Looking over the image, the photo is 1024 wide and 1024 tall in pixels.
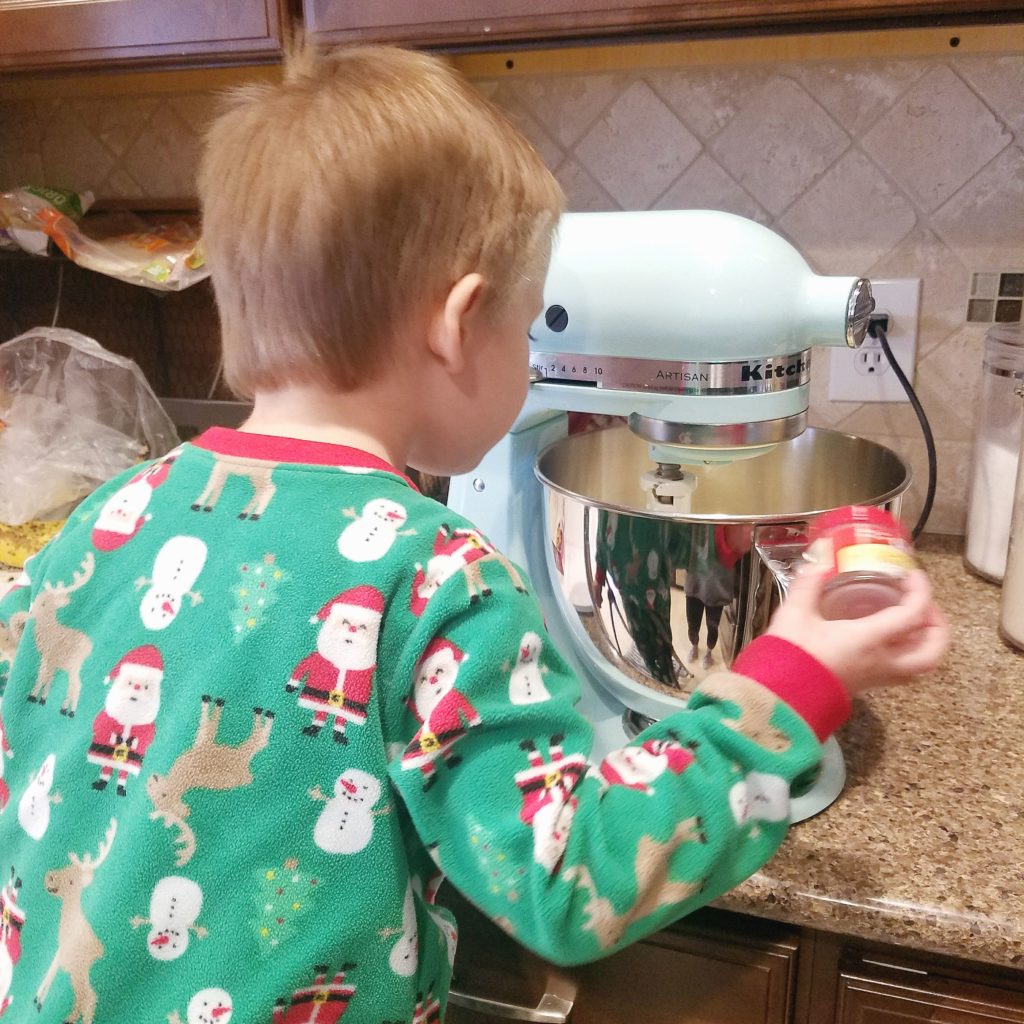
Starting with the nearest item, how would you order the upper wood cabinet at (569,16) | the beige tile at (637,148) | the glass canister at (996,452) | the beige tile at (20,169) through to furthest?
the upper wood cabinet at (569,16)
the glass canister at (996,452)
the beige tile at (637,148)
the beige tile at (20,169)

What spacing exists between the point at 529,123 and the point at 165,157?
1.64 feet

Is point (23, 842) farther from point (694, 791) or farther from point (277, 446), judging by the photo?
point (694, 791)

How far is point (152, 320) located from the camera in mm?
1314

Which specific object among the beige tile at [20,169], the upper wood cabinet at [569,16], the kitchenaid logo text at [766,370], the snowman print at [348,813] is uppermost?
the upper wood cabinet at [569,16]

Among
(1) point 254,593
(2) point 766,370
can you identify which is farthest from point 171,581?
(2) point 766,370

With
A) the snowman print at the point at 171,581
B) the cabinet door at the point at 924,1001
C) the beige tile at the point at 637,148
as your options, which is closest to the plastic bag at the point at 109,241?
the beige tile at the point at 637,148

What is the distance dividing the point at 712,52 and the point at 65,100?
86 centimetres

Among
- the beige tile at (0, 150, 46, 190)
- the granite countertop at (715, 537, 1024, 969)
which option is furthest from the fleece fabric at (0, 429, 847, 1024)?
the beige tile at (0, 150, 46, 190)

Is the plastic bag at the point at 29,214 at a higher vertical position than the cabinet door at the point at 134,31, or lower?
lower

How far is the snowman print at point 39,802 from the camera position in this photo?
51 centimetres

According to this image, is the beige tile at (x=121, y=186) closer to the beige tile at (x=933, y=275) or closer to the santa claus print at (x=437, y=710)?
the beige tile at (x=933, y=275)

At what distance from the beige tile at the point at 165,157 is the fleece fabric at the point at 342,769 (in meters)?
0.90

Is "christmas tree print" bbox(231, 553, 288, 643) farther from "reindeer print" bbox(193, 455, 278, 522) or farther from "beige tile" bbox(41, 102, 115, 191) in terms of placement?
"beige tile" bbox(41, 102, 115, 191)

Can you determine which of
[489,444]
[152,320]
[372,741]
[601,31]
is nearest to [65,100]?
[152,320]
